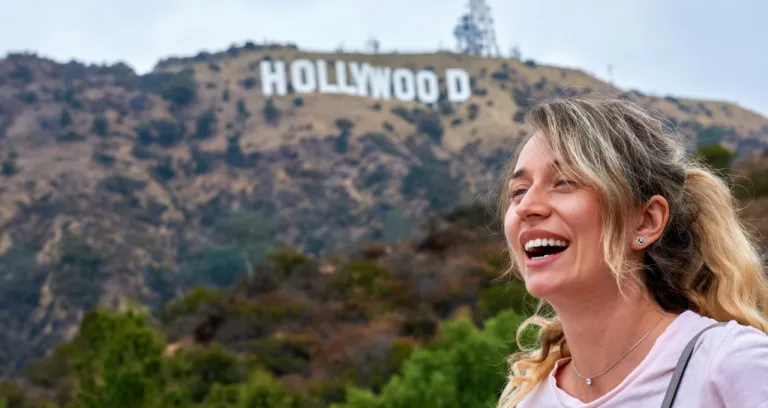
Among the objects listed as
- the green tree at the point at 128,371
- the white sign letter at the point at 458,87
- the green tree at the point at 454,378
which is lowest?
the green tree at the point at 454,378

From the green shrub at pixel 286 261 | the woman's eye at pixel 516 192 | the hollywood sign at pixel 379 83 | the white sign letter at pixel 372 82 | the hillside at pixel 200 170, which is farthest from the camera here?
the white sign letter at pixel 372 82

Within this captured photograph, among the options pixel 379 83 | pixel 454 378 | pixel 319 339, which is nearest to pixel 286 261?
pixel 319 339

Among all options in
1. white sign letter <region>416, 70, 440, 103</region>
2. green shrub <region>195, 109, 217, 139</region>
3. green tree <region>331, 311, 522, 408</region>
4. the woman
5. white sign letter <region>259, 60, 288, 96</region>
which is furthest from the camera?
white sign letter <region>416, 70, 440, 103</region>

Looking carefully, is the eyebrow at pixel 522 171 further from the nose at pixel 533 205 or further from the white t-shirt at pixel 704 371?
the white t-shirt at pixel 704 371

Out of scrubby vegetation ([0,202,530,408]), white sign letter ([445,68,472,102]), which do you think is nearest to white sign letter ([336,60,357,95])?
white sign letter ([445,68,472,102])

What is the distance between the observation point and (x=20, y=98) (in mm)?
96188

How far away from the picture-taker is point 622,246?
1883 mm

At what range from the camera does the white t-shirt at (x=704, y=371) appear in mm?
1585

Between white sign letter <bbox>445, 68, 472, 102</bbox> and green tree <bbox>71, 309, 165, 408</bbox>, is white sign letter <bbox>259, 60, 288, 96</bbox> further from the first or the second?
green tree <bbox>71, 309, 165, 408</bbox>

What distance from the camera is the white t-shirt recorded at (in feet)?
5.20

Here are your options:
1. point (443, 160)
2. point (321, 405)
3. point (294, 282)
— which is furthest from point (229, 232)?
point (321, 405)

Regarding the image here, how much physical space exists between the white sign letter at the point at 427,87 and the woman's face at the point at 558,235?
340 feet

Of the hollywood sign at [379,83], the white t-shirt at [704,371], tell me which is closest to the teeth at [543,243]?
the white t-shirt at [704,371]

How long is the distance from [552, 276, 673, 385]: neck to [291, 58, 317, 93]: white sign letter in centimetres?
9656
